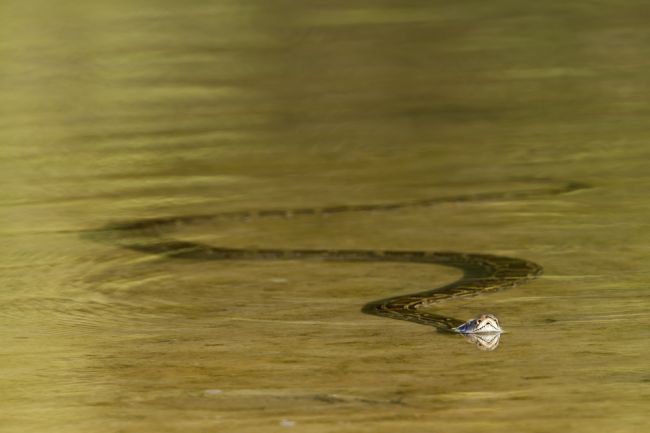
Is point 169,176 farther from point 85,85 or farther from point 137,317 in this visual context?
point 85,85

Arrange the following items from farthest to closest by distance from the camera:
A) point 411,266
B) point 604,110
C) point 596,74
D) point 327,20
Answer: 1. point 327,20
2. point 596,74
3. point 604,110
4. point 411,266

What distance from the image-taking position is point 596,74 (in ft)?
63.9

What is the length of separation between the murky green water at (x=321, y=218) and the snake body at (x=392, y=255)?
160mm

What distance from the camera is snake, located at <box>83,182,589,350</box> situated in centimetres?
874

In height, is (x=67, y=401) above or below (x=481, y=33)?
below

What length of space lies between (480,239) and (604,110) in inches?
250

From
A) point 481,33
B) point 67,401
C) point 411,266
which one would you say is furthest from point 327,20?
point 67,401

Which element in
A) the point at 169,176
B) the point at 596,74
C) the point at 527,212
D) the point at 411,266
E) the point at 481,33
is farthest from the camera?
the point at 481,33

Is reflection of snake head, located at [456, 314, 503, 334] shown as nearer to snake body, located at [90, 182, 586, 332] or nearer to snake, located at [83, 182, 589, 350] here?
snake, located at [83, 182, 589, 350]

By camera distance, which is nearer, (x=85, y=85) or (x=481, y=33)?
(x=85, y=85)

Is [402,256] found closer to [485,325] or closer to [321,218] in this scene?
[321,218]

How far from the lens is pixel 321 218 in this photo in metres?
11.9

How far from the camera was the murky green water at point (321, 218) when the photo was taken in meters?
7.40

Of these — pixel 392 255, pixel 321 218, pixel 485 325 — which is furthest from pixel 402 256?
pixel 485 325
